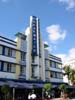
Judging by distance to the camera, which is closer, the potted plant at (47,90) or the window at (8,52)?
the potted plant at (47,90)

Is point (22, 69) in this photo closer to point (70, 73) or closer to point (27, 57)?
point (27, 57)

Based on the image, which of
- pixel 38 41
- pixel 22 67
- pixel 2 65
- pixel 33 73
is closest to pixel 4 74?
pixel 2 65

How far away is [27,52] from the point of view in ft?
159

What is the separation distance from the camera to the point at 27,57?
1905 inches

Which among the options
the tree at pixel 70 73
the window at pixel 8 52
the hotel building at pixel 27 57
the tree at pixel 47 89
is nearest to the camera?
the tree at pixel 47 89

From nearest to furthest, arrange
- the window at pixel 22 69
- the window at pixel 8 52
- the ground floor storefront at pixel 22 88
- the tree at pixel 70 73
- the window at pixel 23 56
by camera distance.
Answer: the ground floor storefront at pixel 22 88
the window at pixel 8 52
the window at pixel 22 69
the window at pixel 23 56
the tree at pixel 70 73

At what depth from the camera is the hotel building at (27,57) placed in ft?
143

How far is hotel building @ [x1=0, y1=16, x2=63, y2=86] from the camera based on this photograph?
4354 centimetres

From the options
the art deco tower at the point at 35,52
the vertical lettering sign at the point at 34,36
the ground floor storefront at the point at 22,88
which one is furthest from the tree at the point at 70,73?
the vertical lettering sign at the point at 34,36

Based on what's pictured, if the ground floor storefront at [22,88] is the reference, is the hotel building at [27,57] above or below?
above

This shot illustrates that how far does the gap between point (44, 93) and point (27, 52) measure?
920cm

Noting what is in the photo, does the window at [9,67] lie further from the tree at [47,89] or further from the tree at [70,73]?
the tree at [70,73]

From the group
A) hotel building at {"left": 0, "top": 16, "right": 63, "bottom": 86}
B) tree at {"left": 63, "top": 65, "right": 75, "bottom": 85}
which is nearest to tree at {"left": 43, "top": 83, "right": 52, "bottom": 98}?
hotel building at {"left": 0, "top": 16, "right": 63, "bottom": 86}

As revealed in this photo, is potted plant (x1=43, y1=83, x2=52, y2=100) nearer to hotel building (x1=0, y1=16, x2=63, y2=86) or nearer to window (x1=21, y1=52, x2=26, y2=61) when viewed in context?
hotel building (x1=0, y1=16, x2=63, y2=86)
